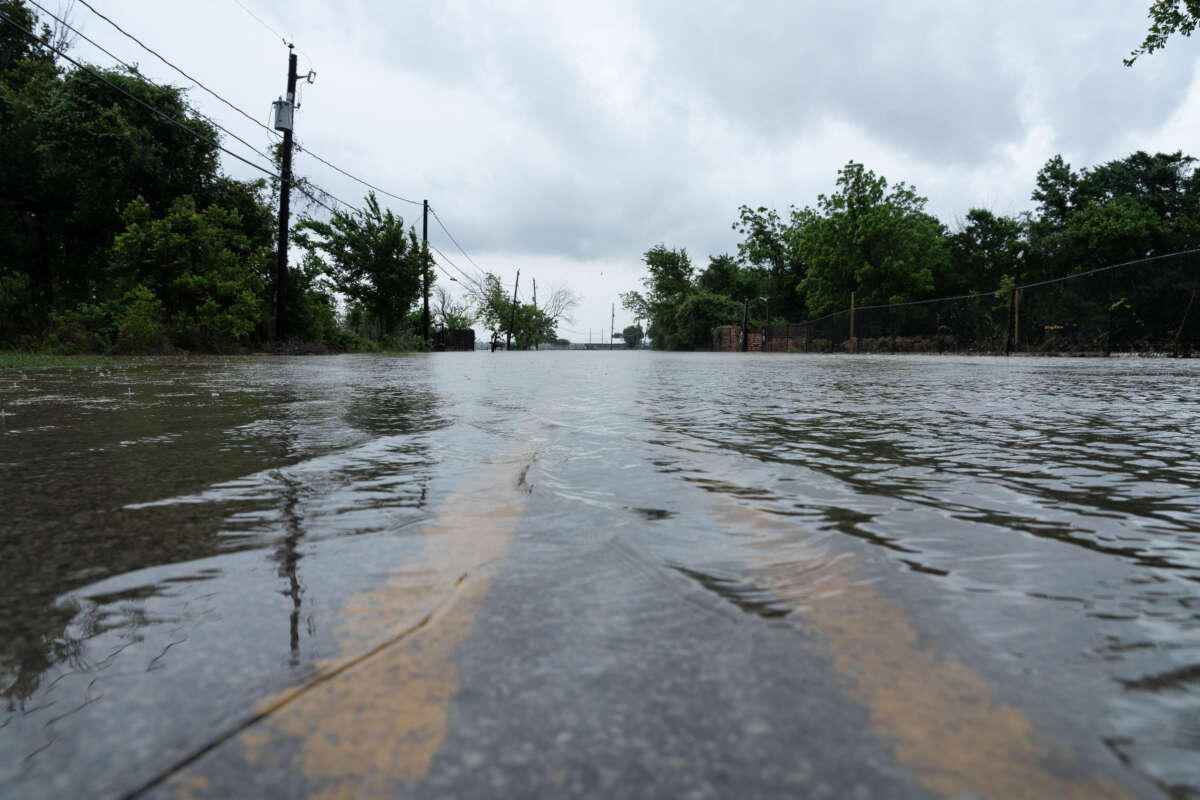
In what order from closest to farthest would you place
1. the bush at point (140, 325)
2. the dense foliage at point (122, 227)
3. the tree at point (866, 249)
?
the bush at point (140, 325)
the dense foliage at point (122, 227)
the tree at point (866, 249)

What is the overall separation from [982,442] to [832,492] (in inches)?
44.1

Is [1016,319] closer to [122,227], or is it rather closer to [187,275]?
[187,275]

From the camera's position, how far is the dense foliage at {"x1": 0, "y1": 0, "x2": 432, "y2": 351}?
48.0 ft

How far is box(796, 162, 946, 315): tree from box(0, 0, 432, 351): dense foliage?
1273 inches

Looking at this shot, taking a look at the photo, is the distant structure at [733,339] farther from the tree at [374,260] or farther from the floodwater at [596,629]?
the floodwater at [596,629]

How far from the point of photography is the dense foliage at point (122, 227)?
14.6 meters

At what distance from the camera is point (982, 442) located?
2365 mm

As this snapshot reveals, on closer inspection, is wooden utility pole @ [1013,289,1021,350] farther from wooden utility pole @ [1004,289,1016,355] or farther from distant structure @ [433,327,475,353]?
distant structure @ [433,327,475,353]

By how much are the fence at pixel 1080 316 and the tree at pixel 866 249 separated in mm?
19934

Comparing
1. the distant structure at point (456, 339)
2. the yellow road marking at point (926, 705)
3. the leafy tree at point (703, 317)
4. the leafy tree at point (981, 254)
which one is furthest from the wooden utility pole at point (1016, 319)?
the leafy tree at point (703, 317)

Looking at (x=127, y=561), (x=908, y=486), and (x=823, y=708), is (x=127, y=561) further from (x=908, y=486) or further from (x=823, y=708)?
(x=908, y=486)

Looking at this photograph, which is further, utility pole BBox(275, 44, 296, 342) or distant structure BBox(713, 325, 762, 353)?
distant structure BBox(713, 325, 762, 353)

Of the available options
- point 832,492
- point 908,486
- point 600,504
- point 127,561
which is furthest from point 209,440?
point 908,486

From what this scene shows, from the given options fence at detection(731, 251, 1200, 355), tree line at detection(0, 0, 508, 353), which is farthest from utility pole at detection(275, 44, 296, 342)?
fence at detection(731, 251, 1200, 355)
